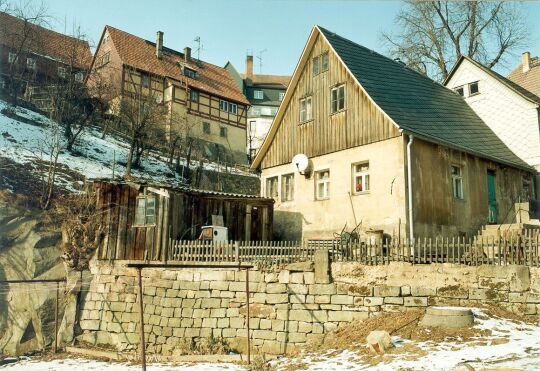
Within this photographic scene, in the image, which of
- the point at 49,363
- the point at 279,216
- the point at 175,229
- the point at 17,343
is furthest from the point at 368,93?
the point at 17,343

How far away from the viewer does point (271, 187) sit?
2055cm

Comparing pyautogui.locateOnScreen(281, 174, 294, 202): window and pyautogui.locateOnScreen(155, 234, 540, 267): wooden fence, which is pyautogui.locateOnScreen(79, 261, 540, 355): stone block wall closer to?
pyautogui.locateOnScreen(155, 234, 540, 267): wooden fence

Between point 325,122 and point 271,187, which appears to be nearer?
point 325,122

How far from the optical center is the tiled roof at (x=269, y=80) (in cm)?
6349

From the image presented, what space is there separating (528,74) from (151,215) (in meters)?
20.8

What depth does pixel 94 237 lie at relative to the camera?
16.6m

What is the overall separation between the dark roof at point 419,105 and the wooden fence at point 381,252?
4888 mm

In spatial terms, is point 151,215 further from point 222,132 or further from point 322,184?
point 222,132

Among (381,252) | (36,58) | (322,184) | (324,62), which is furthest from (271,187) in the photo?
(36,58)

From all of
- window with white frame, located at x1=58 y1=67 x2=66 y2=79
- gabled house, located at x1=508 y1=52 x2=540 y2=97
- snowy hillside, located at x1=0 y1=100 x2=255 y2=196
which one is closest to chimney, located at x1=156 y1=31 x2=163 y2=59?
window with white frame, located at x1=58 y1=67 x2=66 y2=79

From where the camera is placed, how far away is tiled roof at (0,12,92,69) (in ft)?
105

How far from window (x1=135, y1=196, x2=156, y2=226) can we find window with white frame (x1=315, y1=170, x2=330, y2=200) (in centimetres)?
618

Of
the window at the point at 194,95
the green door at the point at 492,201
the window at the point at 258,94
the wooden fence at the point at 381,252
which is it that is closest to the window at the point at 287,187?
the wooden fence at the point at 381,252

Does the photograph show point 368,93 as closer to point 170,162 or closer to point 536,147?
point 536,147
